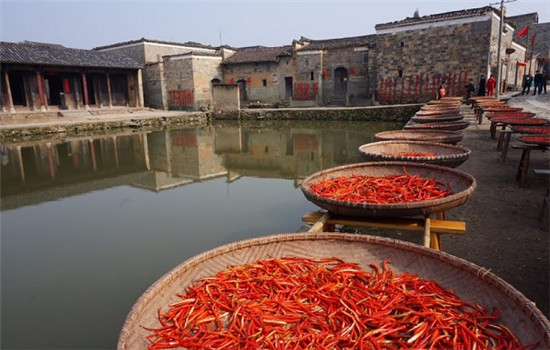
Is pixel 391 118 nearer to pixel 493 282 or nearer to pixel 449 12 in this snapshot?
pixel 449 12

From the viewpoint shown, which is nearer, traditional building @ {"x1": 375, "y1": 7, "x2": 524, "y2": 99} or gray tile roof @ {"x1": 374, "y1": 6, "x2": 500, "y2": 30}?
gray tile roof @ {"x1": 374, "y1": 6, "x2": 500, "y2": 30}

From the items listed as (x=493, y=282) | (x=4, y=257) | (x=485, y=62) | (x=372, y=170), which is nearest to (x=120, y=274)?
(x=4, y=257)

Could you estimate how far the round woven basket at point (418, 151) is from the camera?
4.36m

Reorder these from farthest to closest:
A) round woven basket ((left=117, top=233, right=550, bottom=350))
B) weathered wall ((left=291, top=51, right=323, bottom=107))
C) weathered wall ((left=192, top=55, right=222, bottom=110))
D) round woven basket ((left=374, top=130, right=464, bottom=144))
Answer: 1. weathered wall ((left=192, top=55, right=222, bottom=110))
2. weathered wall ((left=291, top=51, right=323, bottom=107))
3. round woven basket ((left=374, top=130, right=464, bottom=144))
4. round woven basket ((left=117, top=233, right=550, bottom=350))

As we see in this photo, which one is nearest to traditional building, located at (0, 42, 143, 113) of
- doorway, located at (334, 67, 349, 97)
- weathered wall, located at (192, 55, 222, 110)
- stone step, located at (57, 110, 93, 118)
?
stone step, located at (57, 110, 93, 118)

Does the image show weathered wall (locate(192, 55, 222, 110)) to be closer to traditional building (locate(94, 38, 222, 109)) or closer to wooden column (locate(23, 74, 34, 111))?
traditional building (locate(94, 38, 222, 109))

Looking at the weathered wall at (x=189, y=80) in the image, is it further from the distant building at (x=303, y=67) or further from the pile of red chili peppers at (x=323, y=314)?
the pile of red chili peppers at (x=323, y=314)

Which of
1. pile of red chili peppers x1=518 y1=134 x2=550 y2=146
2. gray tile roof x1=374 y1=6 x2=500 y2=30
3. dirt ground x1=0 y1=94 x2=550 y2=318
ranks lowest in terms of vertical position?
dirt ground x1=0 y1=94 x2=550 y2=318

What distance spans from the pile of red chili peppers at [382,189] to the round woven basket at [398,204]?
0.09 meters

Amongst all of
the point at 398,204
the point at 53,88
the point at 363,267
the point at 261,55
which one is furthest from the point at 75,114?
the point at 363,267

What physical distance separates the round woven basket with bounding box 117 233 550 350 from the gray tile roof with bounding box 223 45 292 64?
79.6 ft

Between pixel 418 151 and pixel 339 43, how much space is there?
69.4 ft

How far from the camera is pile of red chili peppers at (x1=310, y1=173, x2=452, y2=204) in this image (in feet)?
10.8

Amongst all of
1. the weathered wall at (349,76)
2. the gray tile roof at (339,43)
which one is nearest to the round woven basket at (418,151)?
the gray tile roof at (339,43)
